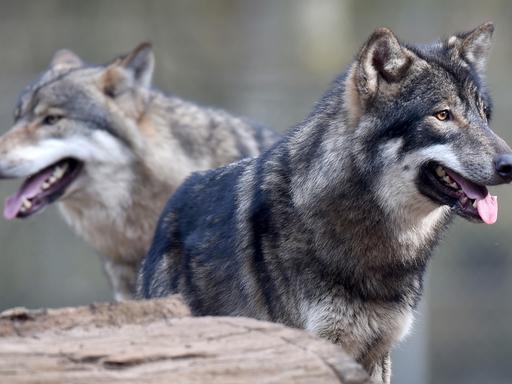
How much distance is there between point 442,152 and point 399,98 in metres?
0.31

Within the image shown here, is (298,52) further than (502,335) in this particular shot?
Yes

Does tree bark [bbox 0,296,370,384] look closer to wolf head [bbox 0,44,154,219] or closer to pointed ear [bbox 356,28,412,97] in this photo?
pointed ear [bbox 356,28,412,97]

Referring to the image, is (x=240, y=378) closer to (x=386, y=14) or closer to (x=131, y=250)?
(x=131, y=250)

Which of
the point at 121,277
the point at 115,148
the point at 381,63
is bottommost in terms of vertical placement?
the point at 121,277

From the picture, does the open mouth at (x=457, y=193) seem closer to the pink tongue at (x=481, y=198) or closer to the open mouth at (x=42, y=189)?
the pink tongue at (x=481, y=198)

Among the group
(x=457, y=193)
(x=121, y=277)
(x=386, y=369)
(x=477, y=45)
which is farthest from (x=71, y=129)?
(x=457, y=193)

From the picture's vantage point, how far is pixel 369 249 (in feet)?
17.0

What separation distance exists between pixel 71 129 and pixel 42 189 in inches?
17.8

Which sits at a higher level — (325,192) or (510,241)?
(325,192)

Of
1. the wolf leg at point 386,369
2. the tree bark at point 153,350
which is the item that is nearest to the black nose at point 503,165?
the wolf leg at point 386,369

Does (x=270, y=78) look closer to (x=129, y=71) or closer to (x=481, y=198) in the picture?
(x=129, y=71)

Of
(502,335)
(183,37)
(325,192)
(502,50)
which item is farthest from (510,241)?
(325,192)

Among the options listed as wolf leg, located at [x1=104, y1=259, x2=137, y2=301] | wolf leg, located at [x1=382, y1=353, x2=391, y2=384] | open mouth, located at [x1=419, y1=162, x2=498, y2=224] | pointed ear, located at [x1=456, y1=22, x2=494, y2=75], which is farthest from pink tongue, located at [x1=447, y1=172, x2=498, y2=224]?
wolf leg, located at [x1=104, y1=259, x2=137, y2=301]

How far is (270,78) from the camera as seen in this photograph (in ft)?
39.8
